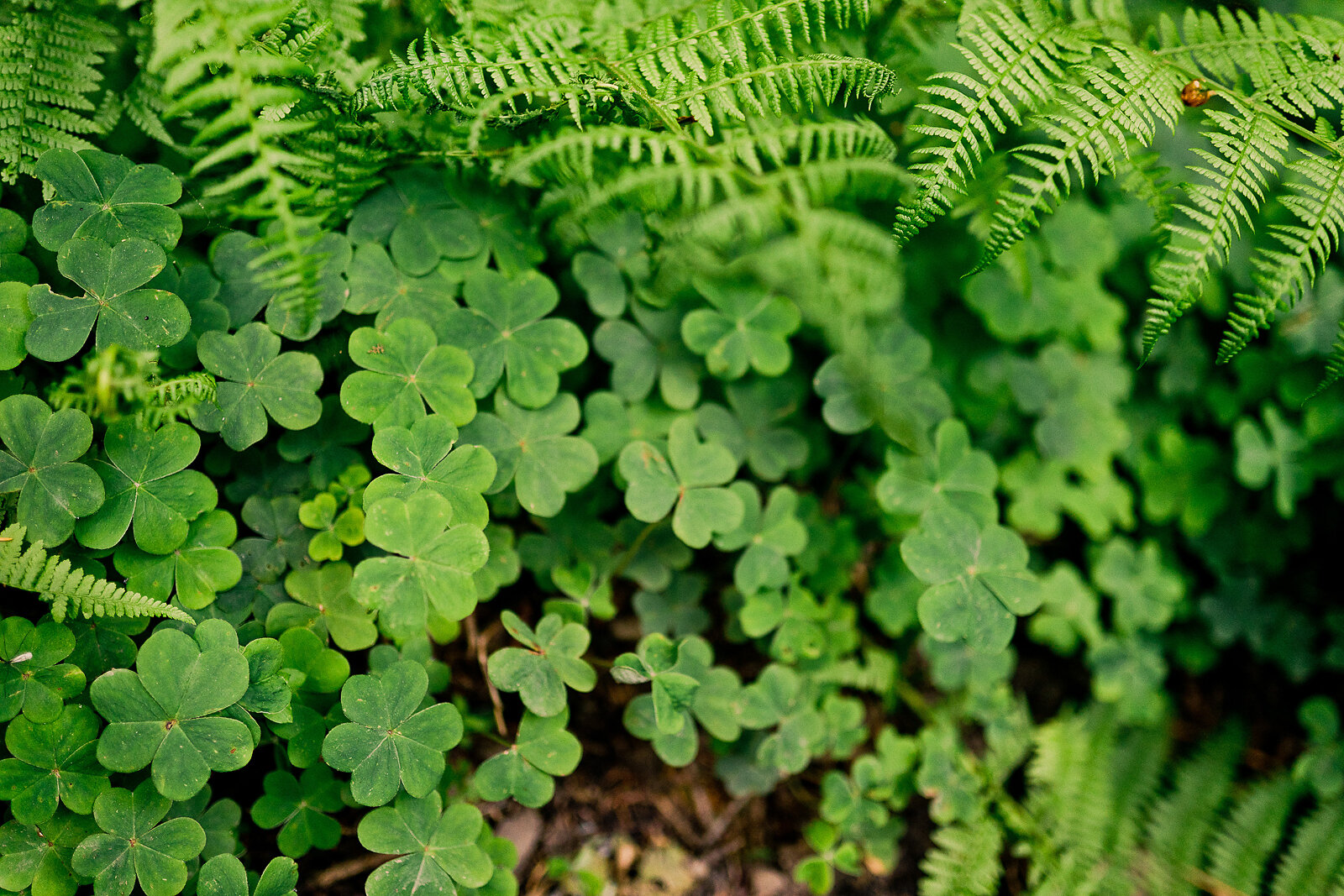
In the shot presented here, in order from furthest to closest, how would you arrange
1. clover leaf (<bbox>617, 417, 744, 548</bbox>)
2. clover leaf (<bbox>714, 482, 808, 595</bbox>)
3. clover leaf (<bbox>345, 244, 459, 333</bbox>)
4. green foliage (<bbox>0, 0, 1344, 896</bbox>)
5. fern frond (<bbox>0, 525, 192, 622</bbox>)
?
clover leaf (<bbox>714, 482, 808, 595</bbox>)
clover leaf (<bbox>617, 417, 744, 548</bbox>)
clover leaf (<bbox>345, 244, 459, 333</bbox>)
green foliage (<bbox>0, 0, 1344, 896</bbox>)
fern frond (<bbox>0, 525, 192, 622</bbox>)

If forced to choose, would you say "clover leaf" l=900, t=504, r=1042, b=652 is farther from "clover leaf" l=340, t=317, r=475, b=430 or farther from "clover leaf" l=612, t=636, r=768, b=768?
"clover leaf" l=340, t=317, r=475, b=430

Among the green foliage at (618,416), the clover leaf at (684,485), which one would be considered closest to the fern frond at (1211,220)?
the green foliage at (618,416)

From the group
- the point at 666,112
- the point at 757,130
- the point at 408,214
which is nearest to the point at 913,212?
the point at 757,130

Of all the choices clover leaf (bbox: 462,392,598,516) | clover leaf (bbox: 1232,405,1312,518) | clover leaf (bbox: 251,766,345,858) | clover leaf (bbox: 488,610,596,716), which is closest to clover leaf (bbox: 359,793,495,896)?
clover leaf (bbox: 251,766,345,858)

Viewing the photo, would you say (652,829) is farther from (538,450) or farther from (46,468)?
(46,468)

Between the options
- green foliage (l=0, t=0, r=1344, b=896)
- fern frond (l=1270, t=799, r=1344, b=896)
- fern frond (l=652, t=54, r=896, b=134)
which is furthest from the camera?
fern frond (l=1270, t=799, r=1344, b=896)

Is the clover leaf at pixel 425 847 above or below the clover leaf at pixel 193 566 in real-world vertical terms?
below

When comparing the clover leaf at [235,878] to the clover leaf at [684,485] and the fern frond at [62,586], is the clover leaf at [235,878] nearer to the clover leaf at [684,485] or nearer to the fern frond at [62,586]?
the fern frond at [62,586]
